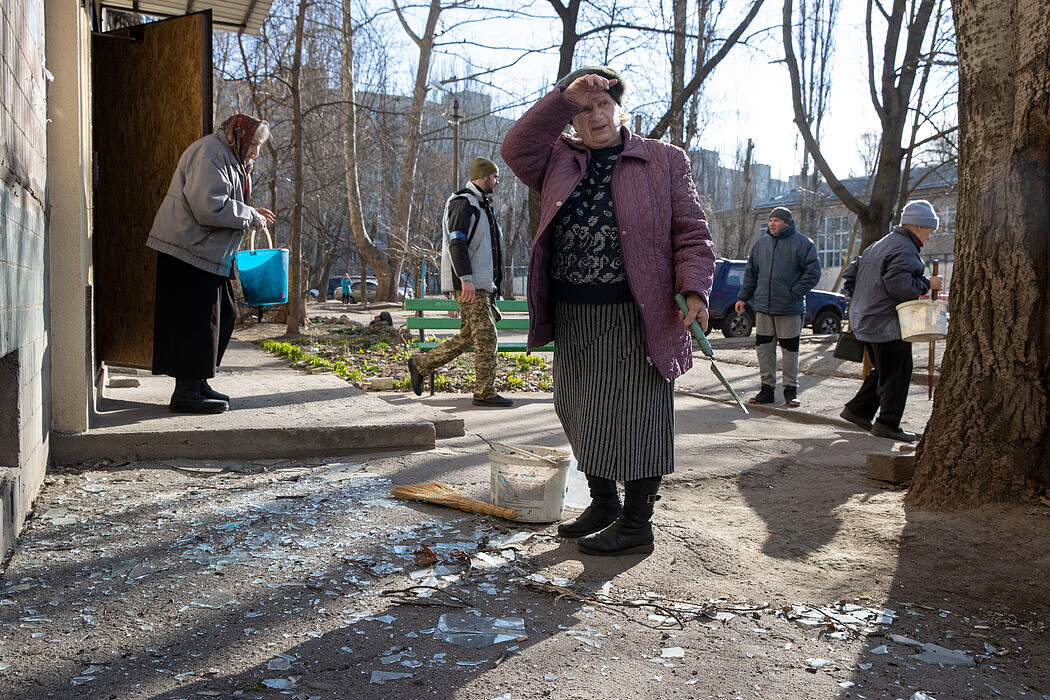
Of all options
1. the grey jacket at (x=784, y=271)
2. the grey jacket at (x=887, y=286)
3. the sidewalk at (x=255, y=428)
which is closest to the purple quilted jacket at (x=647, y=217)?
the sidewalk at (x=255, y=428)

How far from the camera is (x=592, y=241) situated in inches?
134

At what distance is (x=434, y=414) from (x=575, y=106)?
10.2ft

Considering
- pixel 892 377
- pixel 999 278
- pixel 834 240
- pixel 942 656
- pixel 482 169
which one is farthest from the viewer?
pixel 834 240

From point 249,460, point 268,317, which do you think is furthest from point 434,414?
point 268,317

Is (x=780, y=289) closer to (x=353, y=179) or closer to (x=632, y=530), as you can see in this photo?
(x=632, y=530)

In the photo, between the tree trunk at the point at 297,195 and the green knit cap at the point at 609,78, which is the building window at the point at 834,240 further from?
the green knit cap at the point at 609,78

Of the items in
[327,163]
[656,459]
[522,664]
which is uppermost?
[327,163]

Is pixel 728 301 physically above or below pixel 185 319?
above

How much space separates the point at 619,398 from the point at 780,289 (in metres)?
5.43

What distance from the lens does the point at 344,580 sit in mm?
3062

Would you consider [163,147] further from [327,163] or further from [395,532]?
[327,163]

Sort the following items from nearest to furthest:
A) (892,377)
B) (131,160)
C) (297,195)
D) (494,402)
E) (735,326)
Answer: (131,160) → (892,377) → (494,402) → (297,195) → (735,326)

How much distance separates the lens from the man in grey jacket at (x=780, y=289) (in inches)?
328

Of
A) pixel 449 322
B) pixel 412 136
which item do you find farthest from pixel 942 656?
pixel 412 136
